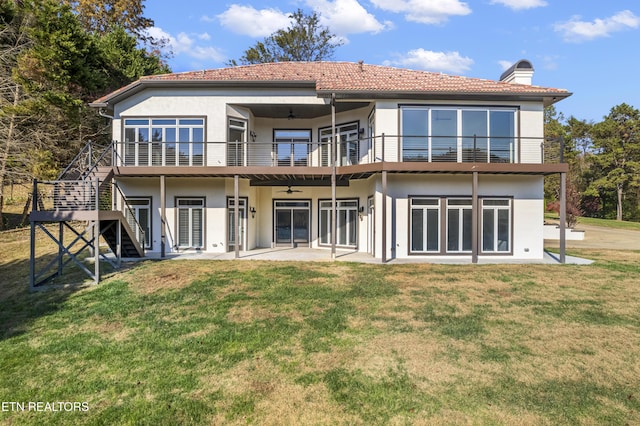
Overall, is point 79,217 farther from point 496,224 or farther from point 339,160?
point 496,224

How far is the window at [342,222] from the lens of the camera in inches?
622

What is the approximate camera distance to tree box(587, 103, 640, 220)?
3488 cm

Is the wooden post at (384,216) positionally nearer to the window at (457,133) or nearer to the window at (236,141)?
the window at (457,133)

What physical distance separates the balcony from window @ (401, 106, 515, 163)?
3 centimetres

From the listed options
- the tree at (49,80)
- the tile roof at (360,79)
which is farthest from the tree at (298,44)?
the tile roof at (360,79)

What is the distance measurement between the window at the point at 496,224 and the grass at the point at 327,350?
3.52m

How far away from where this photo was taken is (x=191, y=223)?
1501 centimetres

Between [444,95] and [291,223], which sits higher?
[444,95]

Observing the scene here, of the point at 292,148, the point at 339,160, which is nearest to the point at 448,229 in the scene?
the point at 339,160

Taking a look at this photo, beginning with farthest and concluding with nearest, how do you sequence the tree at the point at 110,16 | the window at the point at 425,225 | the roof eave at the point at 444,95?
the tree at the point at 110,16
the window at the point at 425,225
the roof eave at the point at 444,95

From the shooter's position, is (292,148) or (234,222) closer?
(234,222)

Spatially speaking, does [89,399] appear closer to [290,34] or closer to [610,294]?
[610,294]

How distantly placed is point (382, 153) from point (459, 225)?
12.9 ft

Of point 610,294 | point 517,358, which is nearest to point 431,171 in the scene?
point 610,294
